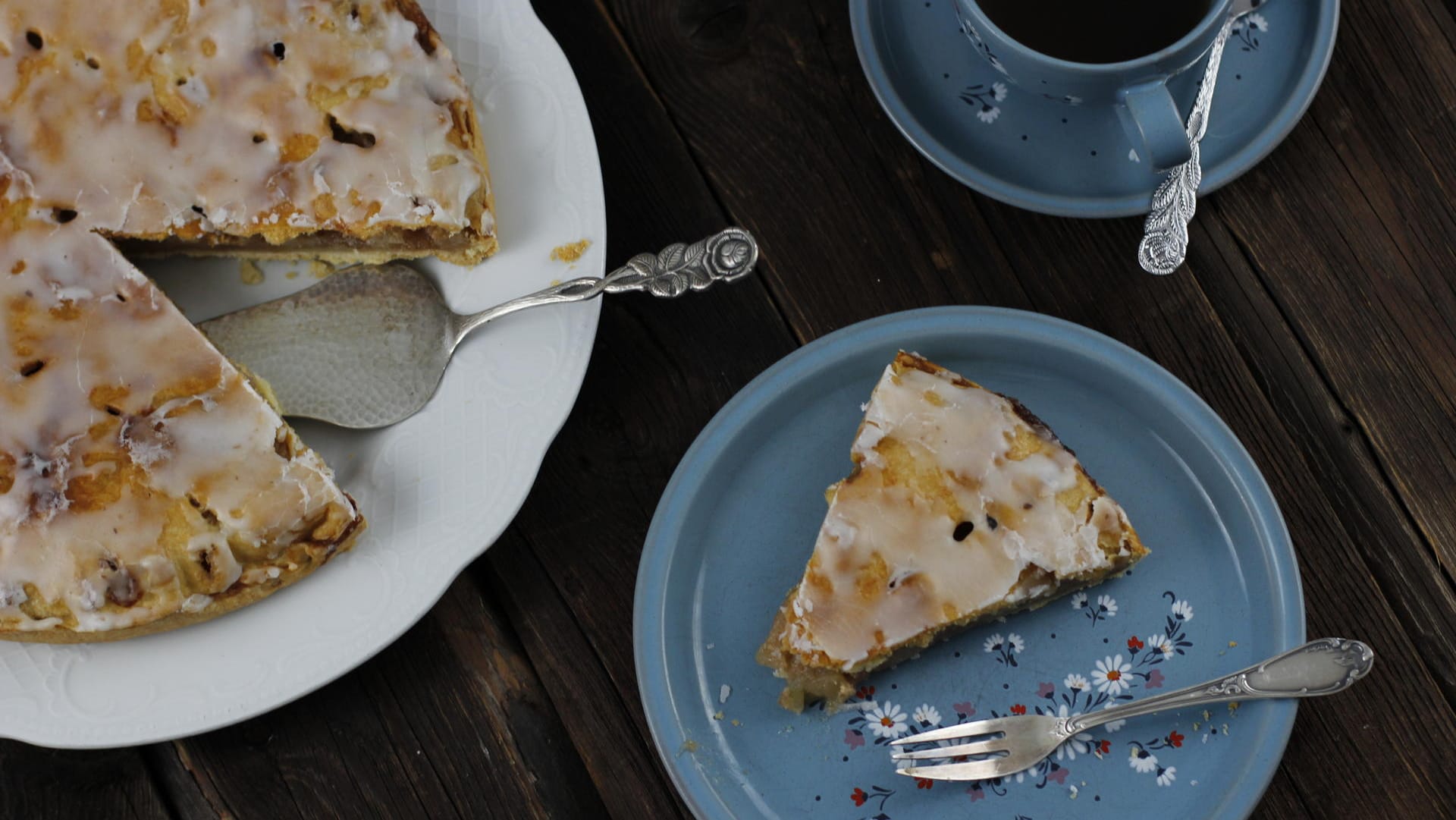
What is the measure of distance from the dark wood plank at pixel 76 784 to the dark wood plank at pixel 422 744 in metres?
0.14

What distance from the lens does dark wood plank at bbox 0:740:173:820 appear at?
2.53 meters

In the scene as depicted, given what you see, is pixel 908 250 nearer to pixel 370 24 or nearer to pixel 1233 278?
pixel 1233 278

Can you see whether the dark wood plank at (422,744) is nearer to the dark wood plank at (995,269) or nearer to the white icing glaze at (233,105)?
the white icing glaze at (233,105)

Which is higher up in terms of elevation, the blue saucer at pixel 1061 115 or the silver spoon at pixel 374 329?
the blue saucer at pixel 1061 115

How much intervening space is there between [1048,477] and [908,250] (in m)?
0.63

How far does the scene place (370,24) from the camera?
2.26 m

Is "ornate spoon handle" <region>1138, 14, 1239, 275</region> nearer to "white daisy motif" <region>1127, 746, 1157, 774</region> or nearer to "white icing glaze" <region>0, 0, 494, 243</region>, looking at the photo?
"white daisy motif" <region>1127, 746, 1157, 774</region>

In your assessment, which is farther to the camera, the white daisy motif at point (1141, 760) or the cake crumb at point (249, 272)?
the cake crumb at point (249, 272)

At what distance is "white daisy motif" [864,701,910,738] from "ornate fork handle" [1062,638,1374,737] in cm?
54

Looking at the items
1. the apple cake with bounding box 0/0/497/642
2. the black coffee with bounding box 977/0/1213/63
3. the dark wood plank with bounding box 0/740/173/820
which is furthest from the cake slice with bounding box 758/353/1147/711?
the dark wood plank with bounding box 0/740/173/820

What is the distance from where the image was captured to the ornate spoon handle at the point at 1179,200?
2.29 meters

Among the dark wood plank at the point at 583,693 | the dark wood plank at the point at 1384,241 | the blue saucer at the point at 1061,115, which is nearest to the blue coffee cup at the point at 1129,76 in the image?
the blue saucer at the point at 1061,115

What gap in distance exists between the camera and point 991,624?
2389 mm

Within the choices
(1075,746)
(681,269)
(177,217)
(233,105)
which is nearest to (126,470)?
(177,217)
